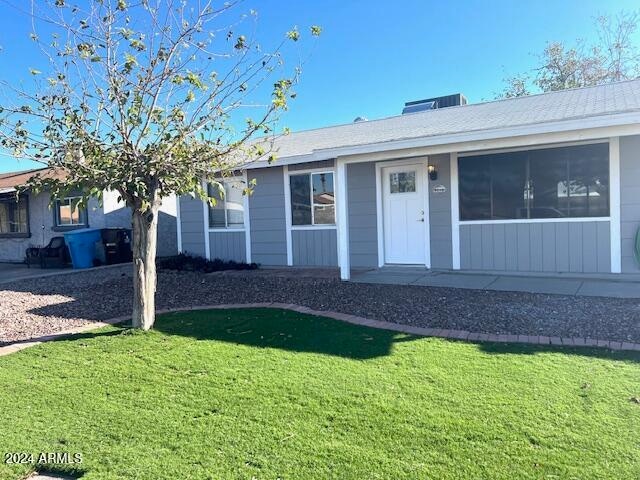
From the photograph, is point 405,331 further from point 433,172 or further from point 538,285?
point 433,172

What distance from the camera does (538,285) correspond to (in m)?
7.62

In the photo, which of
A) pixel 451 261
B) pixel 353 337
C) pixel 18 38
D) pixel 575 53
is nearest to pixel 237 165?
pixel 353 337

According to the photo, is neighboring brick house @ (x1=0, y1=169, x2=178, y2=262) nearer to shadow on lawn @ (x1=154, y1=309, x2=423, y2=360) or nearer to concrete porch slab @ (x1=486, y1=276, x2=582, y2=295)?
shadow on lawn @ (x1=154, y1=309, x2=423, y2=360)

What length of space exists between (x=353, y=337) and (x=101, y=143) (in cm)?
340

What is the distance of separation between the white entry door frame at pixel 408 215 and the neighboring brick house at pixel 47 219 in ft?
26.3

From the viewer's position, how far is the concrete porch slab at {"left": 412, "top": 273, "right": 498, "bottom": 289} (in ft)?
26.0

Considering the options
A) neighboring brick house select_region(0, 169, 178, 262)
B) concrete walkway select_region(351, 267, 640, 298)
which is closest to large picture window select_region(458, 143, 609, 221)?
concrete walkway select_region(351, 267, 640, 298)

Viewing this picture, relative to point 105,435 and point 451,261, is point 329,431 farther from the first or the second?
point 451,261

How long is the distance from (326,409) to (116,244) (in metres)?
12.2

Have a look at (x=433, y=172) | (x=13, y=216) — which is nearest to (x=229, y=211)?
(x=433, y=172)

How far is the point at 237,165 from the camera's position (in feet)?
19.1

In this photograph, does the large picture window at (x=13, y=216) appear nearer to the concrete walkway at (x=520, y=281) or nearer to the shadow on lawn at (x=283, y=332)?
the shadow on lawn at (x=283, y=332)

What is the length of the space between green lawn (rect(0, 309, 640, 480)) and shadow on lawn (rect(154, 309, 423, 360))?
43 millimetres

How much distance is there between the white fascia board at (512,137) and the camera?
22.3ft
